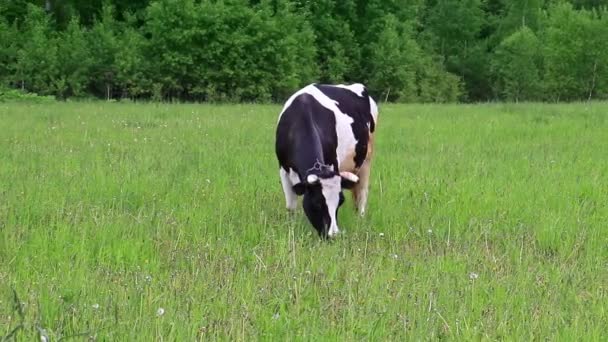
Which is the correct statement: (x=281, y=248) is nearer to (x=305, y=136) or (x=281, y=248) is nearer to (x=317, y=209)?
(x=317, y=209)

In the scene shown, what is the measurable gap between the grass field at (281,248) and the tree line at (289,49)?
20.0 m

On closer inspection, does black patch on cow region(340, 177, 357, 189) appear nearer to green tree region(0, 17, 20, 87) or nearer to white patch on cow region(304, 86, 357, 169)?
white patch on cow region(304, 86, 357, 169)

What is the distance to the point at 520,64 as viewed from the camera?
4838cm

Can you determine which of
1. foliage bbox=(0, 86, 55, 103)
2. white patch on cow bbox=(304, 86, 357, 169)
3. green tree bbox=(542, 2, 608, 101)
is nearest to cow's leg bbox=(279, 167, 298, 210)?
white patch on cow bbox=(304, 86, 357, 169)

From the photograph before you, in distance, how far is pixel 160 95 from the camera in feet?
98.6

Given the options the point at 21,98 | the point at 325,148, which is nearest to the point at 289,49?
the point at 21,98

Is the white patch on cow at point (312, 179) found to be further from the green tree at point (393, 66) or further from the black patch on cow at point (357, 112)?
the green tree at point (393, 66)

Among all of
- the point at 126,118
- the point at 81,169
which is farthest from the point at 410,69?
the point at 81,169

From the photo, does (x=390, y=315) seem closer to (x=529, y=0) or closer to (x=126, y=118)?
(x=126, y=118)

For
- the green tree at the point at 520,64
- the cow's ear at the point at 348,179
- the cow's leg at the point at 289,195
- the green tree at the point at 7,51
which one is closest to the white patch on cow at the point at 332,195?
the cow's ear at the point at 348,179

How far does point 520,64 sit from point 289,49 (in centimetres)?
2211

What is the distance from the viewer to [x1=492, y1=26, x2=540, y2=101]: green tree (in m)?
48.0

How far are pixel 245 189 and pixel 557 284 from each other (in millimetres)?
4005

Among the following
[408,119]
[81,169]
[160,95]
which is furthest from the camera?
[160,95]
